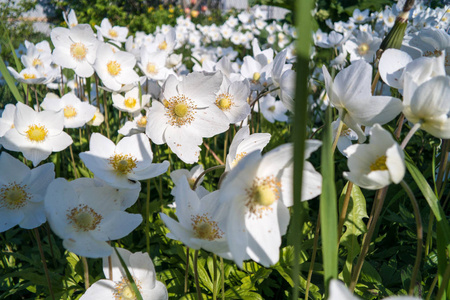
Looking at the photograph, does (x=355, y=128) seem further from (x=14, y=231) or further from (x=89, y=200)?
(x=14, y=231)

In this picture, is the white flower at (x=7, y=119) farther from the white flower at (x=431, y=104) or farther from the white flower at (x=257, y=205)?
the white flower at (x=431, y=104)

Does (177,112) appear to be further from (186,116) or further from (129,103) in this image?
(129,103)

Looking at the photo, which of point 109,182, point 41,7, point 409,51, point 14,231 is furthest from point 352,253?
point 41,7

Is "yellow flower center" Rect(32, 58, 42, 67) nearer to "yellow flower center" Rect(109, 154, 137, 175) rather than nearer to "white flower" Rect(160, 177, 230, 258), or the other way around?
"yellow flower center" Rect(109, 154, 137, 175)

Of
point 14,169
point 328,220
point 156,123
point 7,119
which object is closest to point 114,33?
point 7,119

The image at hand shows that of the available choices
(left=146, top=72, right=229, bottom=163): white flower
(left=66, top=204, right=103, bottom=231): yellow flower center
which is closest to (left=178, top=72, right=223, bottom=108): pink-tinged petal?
(left=146, top=72, right=229, bottom=163): white flower

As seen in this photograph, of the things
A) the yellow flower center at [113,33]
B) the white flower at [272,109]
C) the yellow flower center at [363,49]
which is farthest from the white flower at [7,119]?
the yellow flower center at [363,49]

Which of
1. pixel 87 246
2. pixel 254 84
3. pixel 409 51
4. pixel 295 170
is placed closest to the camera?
pixel 295 170
